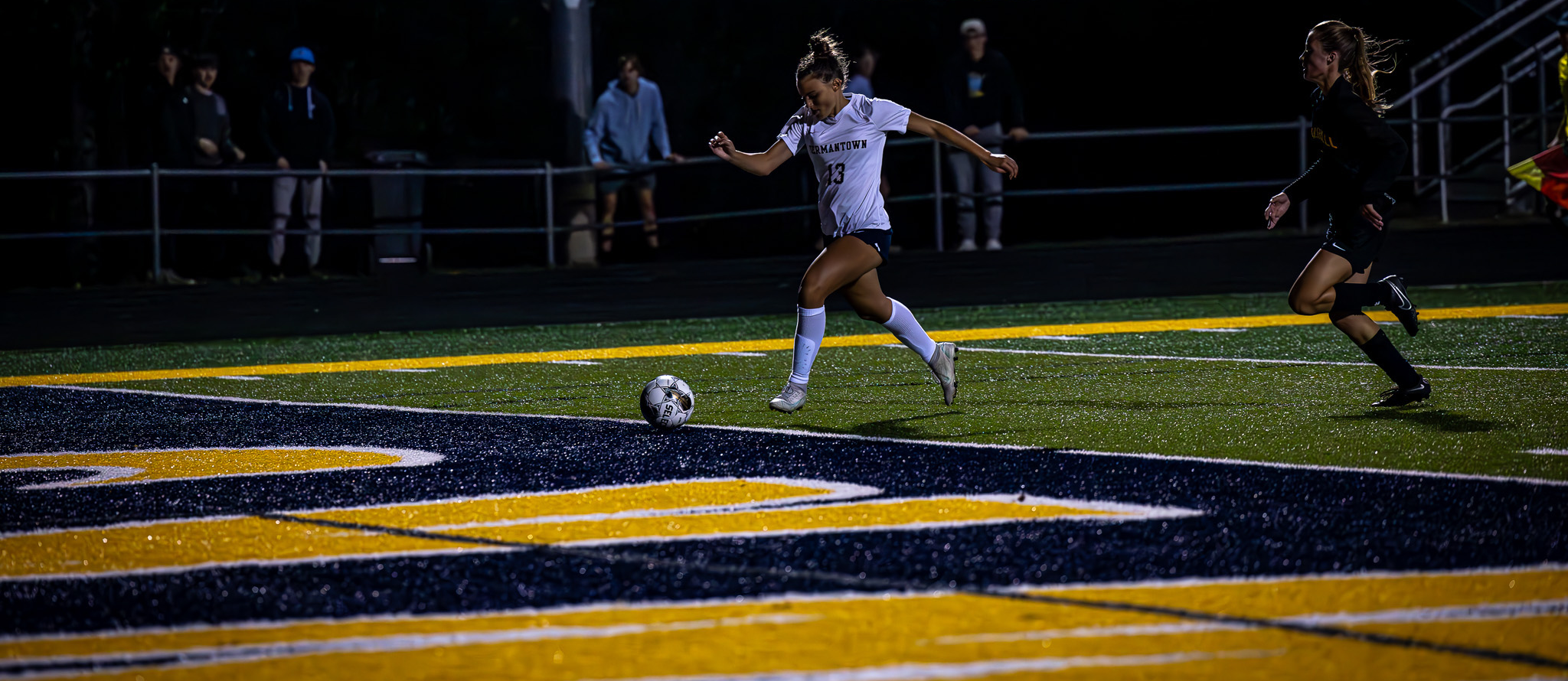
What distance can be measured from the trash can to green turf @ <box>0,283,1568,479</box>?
94.7 inches

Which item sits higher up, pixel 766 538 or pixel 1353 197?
pixel 1353 197

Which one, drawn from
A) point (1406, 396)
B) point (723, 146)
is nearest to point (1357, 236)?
point (1406, 396)

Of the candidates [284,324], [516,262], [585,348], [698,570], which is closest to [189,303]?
[284,324]

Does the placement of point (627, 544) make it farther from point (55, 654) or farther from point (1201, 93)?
point (1201, 93)

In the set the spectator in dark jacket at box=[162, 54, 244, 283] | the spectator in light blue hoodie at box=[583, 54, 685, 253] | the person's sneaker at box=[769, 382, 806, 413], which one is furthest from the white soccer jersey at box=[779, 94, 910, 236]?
the spectator in dark jacket at box=[162, 54, 244, 283]

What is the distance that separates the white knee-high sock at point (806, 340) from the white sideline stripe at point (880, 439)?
0.54m

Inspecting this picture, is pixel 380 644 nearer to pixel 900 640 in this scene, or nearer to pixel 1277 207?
pixel 900 640

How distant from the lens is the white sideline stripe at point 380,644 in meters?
4.00

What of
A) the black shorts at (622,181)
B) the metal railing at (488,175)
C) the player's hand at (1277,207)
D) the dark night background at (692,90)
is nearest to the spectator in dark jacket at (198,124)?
the metal railing at (488,175)

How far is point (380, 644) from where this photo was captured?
13.5 ft

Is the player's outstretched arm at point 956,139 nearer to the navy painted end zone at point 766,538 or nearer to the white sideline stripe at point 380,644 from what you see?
the navy painted end zone at point 766,538

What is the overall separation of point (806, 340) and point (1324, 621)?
4.56 meters

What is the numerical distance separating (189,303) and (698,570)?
10.7m

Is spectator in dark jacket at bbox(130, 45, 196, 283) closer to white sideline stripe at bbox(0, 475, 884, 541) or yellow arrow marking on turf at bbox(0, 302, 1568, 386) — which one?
yellow arrow marking on turf at bbox(0, 302, 1568, 386)
